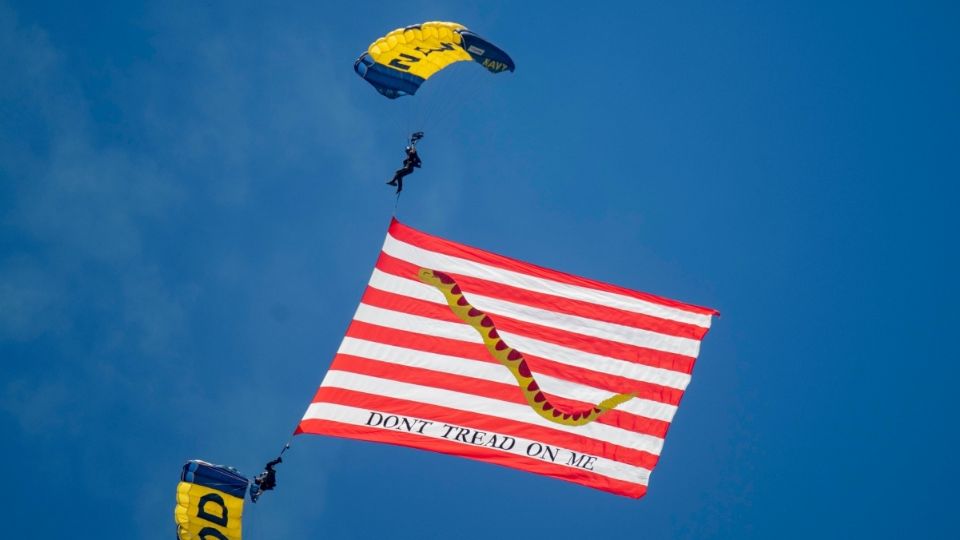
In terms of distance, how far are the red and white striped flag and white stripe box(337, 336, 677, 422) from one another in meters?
0.02

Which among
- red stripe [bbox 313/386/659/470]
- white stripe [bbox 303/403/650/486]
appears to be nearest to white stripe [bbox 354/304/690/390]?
red stripe [bbox 313/386/659/470]

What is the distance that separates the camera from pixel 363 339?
53.5ft

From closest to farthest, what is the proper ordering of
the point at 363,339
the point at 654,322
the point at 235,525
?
the point at 235,525 < the point at 363,339 < the point at 654,322

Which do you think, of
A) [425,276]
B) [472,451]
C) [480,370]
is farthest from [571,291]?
[472,451]

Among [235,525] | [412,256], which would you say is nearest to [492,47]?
[412,256]

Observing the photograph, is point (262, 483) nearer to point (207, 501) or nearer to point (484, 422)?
point (207, 501)

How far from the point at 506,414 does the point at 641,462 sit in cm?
251

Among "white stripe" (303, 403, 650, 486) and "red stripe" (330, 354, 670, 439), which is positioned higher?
"red stripe" (330, 354, 670, 439)

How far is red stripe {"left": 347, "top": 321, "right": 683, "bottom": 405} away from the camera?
16.5 meters

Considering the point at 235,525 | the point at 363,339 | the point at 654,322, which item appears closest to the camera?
the point at 235,525

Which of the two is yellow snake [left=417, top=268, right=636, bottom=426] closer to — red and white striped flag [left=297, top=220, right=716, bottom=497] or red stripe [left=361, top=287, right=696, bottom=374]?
red and white striped flag [left=297, top=220, right=716, bottom=497]

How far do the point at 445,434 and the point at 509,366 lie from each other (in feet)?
5.32

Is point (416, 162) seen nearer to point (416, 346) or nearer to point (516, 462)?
point (416, 346)

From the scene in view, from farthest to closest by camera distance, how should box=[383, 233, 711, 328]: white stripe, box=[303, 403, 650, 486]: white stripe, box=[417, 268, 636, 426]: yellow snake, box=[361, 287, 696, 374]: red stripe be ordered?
box=[383, 233, 711, 328]: white stripe, box=[361, 287, 696, 374]: red stripe, box=[417, 268, 636, 426]: yellow snake, box=[303, 403, 650, 486]: white stripe
